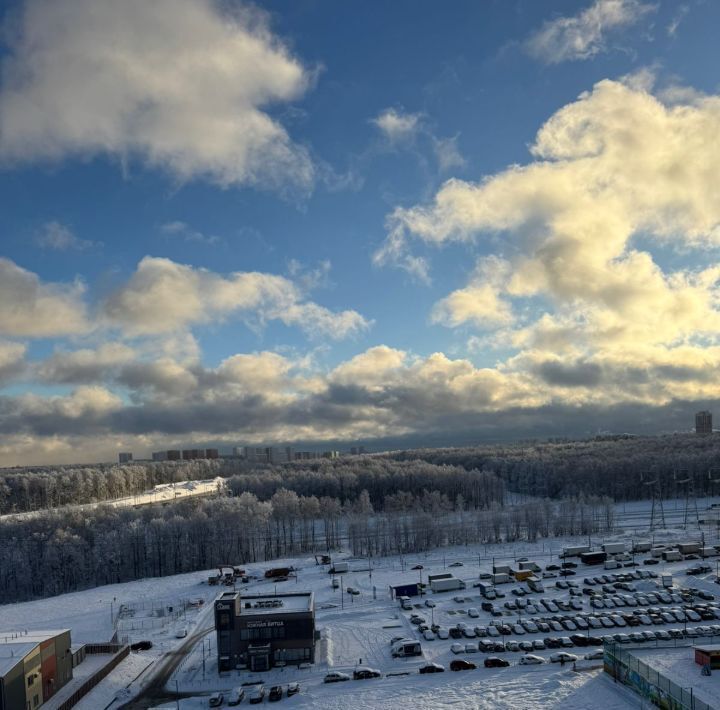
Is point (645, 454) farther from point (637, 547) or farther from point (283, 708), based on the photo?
point (283, 708)

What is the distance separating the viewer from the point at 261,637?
35.0 m

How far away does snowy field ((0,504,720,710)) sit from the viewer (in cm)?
2916

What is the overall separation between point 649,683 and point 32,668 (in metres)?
27.9

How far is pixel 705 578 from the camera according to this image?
49.1 m

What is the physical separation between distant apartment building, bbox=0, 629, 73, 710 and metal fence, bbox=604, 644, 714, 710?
89.0 ft

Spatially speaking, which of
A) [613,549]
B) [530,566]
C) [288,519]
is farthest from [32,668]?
[288,519]

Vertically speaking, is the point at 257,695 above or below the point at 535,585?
above

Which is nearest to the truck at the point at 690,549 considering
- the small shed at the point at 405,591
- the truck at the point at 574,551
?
the truck at the point at 574,551

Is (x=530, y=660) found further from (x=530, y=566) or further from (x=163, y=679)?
(x=530, y=566)

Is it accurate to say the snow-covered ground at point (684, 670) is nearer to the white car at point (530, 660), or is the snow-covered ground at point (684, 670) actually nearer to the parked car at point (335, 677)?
the white car at point (530, 660)

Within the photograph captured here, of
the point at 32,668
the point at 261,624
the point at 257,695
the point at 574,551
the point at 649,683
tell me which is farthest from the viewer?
the point at 574,551

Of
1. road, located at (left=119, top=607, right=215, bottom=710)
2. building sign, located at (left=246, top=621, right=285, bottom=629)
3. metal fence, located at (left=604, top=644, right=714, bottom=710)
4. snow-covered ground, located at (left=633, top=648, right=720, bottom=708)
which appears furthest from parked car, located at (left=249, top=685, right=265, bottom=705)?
snow-covered ground, located at (left=633, top=648, right=720, bottom=708)

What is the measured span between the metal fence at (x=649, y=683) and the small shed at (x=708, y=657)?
9.18ft

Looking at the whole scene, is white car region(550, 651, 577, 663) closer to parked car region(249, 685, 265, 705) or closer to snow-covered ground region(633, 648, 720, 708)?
snow-covered ground region(633, 648, 720, 708)
